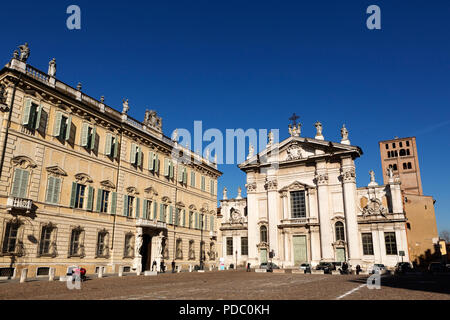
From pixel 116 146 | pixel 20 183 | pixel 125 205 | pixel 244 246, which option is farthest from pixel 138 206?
pixel 244 246

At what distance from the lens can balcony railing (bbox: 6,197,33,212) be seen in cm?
2159

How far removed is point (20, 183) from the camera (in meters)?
22.7

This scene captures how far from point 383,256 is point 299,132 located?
17.8m

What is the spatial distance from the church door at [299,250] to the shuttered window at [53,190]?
1090 inches

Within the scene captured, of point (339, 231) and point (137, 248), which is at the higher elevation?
point (339, 231)

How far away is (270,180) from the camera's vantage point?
148 ft

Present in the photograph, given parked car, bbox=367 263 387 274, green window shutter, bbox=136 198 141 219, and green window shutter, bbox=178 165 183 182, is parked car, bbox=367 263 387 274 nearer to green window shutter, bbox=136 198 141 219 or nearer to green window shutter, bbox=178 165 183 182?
green window shutter, bbox=178 165 183 182

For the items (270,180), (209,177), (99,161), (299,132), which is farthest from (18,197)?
(299,132)

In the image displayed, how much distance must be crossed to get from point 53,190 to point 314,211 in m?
28.7

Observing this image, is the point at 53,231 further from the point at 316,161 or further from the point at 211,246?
the point at 316,161

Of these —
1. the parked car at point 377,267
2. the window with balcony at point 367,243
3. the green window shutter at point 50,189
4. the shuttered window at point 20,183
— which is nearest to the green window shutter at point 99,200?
the green window shutter at point 50,189

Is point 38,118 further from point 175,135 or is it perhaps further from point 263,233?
point 263,233

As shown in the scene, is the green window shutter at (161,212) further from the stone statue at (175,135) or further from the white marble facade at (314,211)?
the white marble facade at (314,211)

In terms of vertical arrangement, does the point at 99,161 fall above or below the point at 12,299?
above
